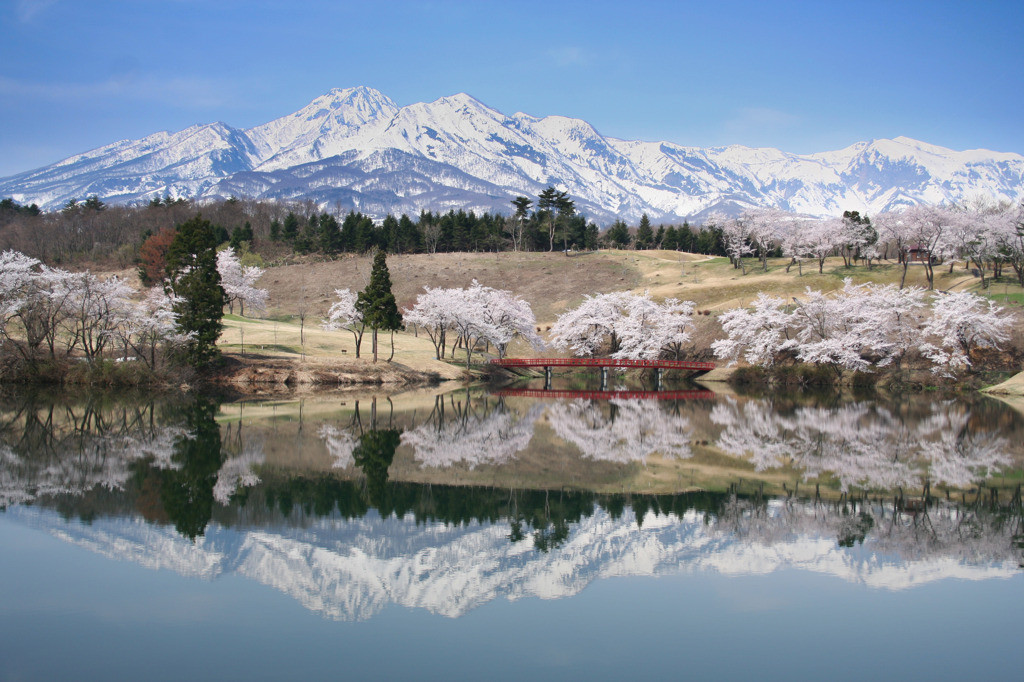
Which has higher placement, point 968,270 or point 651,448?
point 968,270

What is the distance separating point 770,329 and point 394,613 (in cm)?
6792

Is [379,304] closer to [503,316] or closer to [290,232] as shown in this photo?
[503,316]

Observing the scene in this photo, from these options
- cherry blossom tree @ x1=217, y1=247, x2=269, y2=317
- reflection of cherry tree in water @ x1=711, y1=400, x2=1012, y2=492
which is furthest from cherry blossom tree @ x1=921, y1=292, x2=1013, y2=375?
cherry blossom tree @ x1=217, y1=247, x2=269, y2=317

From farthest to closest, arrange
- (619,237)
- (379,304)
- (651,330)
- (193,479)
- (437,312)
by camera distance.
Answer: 1. (619,237)
2. (651,330)
3. (437,312)
4. (379,304)
5. (193,479)

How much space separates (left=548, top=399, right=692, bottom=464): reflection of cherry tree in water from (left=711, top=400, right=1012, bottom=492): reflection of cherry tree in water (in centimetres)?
238

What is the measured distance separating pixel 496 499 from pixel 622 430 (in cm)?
1791

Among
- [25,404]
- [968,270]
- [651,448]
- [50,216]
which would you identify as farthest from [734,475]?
[50,216]

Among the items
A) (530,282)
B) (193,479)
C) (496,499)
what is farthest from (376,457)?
(530,282)

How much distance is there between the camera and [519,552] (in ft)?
55.7

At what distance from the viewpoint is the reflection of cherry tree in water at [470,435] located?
29.5 meters

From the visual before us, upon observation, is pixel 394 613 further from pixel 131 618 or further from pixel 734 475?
pixel 734 475

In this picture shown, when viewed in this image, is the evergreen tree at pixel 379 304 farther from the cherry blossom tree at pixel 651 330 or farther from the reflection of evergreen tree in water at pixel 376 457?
the reflection of evergreen tree in water at pixel 376 457

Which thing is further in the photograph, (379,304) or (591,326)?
(591,326)

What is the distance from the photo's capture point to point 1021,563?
16.5 m
